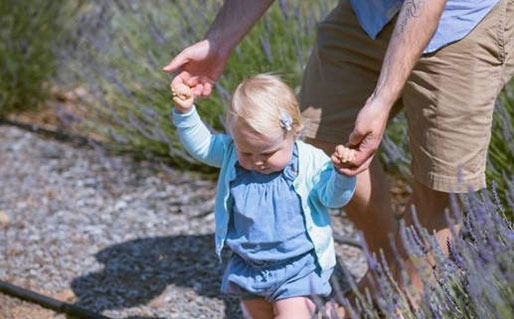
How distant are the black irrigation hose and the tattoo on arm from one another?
59.3 inches

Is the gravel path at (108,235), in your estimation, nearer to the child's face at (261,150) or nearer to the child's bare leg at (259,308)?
the child's bare leg at (259,308)

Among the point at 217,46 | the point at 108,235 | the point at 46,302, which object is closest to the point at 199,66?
the point at 217,46

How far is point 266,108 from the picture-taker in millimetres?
2938

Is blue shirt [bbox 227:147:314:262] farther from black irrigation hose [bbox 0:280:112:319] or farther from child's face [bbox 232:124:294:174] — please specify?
black irrigation hose [bbox 0:280:112:319]

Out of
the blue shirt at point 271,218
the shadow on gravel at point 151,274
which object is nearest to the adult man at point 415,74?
the blue shirt at point 271,218

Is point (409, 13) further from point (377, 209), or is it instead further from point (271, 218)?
point (377, 209)

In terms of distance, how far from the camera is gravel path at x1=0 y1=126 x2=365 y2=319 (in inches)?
159

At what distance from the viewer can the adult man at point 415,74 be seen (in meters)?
2.86

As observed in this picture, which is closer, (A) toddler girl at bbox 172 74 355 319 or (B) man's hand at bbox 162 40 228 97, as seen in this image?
(A) toddler girl at bbox 172 74 355 319

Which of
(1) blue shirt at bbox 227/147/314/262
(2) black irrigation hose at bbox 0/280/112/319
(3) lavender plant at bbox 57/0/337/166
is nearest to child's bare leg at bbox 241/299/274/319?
(1) blue shirt at bbox 227/147/314/262

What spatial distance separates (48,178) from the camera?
17.7ft

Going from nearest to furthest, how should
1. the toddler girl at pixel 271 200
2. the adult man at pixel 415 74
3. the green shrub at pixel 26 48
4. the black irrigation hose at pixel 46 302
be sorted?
the adult man at pixel 415 74
the toddler girl at pixel 271 200
the black irrigation hose at pixel 46 302
the green shrub at pixel 26 48

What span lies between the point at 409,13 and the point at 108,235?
217cm

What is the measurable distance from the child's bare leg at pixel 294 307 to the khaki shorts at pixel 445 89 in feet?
1.65
